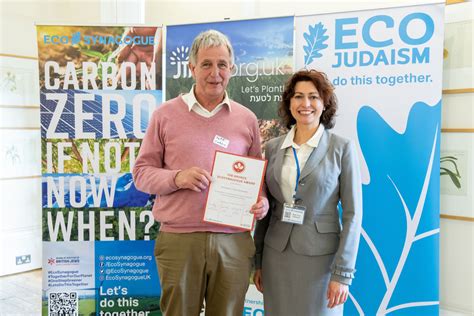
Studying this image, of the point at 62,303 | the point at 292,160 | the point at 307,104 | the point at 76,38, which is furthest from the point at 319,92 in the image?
the point at 62,303

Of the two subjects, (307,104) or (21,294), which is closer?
(307,104)

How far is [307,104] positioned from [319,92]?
8 centimetres

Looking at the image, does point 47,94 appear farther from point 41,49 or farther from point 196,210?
point 196,210

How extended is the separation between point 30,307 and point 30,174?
5.30 feet

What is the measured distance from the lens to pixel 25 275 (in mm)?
4707

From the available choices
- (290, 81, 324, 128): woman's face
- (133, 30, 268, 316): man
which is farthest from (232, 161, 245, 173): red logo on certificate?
(290, 81, 324, 128): woman's face

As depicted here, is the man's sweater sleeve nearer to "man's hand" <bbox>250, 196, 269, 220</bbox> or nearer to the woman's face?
"man's hand" <bbox>250, 196, 269, 220</bbox>

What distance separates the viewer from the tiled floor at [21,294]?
378cm

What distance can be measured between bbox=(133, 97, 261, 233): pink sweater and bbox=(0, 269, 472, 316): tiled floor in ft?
8.36

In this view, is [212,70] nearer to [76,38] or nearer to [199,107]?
[199,107]

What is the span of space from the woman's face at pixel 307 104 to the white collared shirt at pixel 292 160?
2.4 inches

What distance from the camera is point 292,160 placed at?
1.90 meters

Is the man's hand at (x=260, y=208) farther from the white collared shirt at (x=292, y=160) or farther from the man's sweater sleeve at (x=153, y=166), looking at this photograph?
the man's sweater sleeve at (x=153, y=166)

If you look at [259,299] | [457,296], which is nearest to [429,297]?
[457,296]
